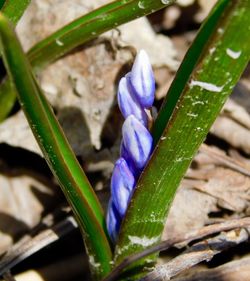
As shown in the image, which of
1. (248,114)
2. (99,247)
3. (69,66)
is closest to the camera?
(99,247)

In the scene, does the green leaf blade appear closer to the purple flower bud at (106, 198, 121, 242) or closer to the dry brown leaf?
the dry brown leaf

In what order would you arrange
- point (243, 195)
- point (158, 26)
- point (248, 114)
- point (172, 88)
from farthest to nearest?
point (158, 26) < point (248, 114) < point (243, 195) < point (172, 88)

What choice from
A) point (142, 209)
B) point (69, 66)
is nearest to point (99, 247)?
point (142, 209)

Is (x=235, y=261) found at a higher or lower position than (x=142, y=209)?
lower

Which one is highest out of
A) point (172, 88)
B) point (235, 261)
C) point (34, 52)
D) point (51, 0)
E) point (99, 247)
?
point (51, 0)

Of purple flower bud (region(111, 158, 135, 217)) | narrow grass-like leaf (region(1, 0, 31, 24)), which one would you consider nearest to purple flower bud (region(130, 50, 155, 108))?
purple flower bud (region(111, 158, 135, 217))

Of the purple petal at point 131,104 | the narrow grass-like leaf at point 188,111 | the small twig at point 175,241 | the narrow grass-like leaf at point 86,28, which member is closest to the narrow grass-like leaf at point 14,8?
the narrow grass-like leaf at point 86,28

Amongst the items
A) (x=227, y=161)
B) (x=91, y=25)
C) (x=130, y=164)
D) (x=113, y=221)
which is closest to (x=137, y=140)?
(x=130, y=164)

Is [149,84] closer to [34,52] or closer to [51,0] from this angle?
[34,52]
